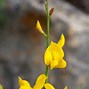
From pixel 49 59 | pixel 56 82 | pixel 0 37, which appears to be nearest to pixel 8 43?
pixel 0 37

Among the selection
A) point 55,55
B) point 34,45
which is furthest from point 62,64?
point 34,45

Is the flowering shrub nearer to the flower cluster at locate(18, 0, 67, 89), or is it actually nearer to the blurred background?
the flower cluster at locate(18, 0, 67, 89)

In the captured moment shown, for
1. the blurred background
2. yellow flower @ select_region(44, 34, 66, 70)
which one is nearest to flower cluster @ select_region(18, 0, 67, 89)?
yellow flower @ select_region(44, 34, 66, 70)

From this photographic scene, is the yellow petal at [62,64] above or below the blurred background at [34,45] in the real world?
above

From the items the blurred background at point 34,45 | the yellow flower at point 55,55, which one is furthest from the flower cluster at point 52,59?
the blurred background at point 34,45

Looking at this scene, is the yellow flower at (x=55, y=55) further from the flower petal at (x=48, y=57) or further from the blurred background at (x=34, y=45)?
the blurred background at (x=34, y=45)

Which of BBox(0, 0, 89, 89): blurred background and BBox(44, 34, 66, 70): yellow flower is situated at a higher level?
BBox(44, 34, 66, 70): yellow flower
